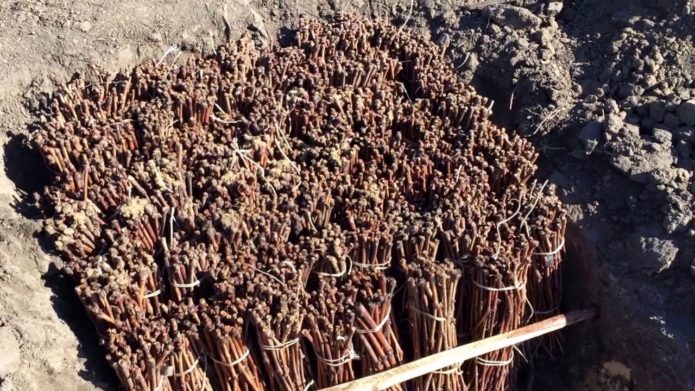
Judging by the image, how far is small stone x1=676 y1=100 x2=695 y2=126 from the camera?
5355 mm

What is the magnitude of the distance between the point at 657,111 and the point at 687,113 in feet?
0.75

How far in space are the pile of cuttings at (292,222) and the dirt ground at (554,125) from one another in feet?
0.83

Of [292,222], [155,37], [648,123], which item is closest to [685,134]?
[648,123]

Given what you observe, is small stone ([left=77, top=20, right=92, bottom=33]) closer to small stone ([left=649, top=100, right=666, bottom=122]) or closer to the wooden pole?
the wooden pole

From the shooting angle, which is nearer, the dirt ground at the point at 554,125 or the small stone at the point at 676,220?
the dirt ground at the point at 554,125

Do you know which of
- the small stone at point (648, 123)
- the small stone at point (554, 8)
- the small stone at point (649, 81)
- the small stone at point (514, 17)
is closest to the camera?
the small stone at point (648, 123)

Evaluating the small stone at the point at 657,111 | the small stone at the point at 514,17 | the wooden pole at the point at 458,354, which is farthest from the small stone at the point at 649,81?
the wooden pole at the point at 458,354

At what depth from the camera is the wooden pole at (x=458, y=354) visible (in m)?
4.45

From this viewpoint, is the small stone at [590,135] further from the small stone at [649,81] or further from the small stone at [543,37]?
the small stone at [543,37]

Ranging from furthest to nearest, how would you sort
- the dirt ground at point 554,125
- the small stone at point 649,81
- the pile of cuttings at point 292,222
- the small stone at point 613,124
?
the small stone at point 649,81 < the small stone at point 613,124 < the dirt ground at point 554,125 < the pile of cuttings at point 292,222

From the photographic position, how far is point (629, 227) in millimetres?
5121

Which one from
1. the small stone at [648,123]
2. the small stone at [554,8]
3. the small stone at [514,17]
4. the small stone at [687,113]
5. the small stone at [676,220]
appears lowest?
the small stone at [676,220]

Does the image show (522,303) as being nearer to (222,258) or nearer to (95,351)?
(222,258)

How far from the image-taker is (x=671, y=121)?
545cm
